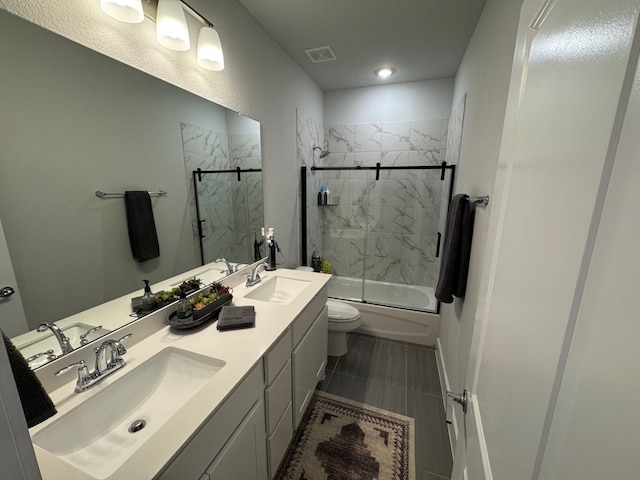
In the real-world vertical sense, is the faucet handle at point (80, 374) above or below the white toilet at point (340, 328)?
above

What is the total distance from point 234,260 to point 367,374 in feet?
4.85

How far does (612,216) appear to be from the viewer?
0.31m

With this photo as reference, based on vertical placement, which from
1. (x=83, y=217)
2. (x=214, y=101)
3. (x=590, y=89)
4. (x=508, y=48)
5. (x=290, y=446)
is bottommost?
(x=290, y=446)

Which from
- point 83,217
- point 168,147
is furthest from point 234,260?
point 83,217

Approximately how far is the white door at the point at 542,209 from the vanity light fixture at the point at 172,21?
1314 mm

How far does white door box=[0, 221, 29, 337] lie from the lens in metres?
0.79

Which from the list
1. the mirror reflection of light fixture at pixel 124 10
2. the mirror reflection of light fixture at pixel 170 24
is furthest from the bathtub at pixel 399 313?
the mirror reflection of light fixture at pixel 124 10

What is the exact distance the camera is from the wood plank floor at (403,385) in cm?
160

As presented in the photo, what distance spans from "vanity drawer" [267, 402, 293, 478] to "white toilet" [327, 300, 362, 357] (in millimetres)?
937

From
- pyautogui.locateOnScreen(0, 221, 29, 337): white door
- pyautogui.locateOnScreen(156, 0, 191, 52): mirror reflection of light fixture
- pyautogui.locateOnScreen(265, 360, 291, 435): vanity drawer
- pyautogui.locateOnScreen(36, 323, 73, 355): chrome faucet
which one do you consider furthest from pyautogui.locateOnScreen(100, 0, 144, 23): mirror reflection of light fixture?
pyautogui.locateOnScreen(265, 360, 291, 435): vanity drawer

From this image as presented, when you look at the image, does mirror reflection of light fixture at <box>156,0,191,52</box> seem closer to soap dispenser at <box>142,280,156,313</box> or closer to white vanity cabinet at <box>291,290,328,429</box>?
soap dispenser at <box>142,280,156,313</box>

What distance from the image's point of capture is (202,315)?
1308mm

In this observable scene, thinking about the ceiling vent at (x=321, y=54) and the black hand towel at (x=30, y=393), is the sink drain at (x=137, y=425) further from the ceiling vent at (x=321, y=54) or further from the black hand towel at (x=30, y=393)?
the ceiling vent at (x=321, y=54)

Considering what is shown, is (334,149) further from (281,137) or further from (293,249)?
(293,249)
